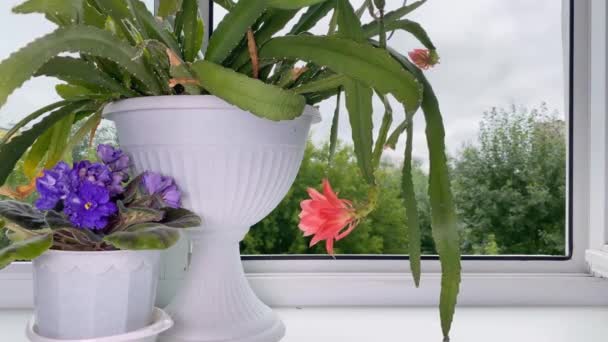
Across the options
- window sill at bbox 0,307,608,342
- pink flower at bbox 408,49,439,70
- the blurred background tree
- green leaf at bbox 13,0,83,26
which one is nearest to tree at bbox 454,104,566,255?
the blurred background tree

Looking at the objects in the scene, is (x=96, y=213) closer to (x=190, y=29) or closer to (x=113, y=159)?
(x=113, y=159)

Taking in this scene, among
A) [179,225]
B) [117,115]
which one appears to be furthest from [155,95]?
[179,225]

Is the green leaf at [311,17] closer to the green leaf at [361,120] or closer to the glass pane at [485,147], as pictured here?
the green leaf at [361,120]

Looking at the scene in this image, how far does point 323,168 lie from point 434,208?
2.19ft

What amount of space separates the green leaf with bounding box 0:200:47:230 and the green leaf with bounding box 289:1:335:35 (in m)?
0.39

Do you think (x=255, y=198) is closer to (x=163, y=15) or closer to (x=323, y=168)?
(x=163, y=15)

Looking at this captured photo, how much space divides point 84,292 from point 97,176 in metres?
0.13

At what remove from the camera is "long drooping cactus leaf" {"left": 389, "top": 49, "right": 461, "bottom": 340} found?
556 millimetres

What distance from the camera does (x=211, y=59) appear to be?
2.06 ft

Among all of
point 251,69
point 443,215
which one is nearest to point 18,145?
point 251,69

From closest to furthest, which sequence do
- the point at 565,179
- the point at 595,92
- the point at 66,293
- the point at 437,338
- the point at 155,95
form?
the point at 66,293
the point at 155,95
the point at 437,338
the point at 595,92
the point at 565,179

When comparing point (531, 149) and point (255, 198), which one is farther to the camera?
point (531, 149)

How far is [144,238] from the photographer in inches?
21.2

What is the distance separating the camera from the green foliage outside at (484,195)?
3.98 ft
